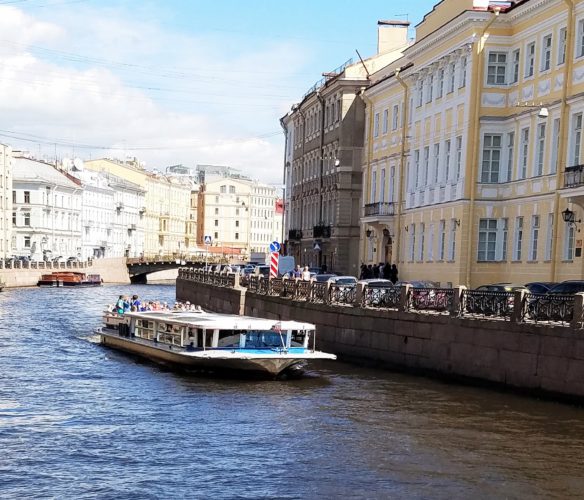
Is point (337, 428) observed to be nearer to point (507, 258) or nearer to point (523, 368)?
point (523, 368)

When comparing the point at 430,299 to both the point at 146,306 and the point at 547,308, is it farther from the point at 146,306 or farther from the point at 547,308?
the point at 146,306

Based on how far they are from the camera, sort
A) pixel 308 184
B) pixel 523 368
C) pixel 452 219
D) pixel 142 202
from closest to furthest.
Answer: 1. pixel 523 368
2. pixel 452 219
3. pixel 308 184
4. pixel 142 202

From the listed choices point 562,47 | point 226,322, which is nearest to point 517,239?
point 562,47

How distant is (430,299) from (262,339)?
4.47 metres

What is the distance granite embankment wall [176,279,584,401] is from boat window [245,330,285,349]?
3277 mm

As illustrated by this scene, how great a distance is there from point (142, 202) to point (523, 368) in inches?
4694

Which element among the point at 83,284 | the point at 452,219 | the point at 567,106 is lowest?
the point at 83,284

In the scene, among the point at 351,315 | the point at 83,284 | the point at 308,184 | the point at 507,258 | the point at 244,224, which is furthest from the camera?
the point at 244,224

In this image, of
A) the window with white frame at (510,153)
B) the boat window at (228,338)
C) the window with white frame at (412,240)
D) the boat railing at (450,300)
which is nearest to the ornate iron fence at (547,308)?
the boat railing at (450,300)

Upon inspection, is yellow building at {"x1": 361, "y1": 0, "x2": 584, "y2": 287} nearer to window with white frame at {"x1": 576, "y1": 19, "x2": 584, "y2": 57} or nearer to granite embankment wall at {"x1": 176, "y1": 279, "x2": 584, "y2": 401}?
window with white frame at {"x1": 576, "y1": 19, "x2": 584, "y2": 57}

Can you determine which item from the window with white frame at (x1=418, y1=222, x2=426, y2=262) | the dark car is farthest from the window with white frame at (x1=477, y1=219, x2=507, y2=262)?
the dark car

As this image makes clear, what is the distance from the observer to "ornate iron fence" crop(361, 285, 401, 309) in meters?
28.5

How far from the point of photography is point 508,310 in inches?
933

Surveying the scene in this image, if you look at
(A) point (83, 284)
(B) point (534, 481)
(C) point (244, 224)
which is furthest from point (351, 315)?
(C) point (244, 224)
